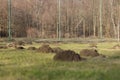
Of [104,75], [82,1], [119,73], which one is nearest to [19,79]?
[104,75]

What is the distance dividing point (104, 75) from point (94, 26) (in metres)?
46.7

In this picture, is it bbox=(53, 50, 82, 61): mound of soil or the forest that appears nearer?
bbox=(53, 50, 82, 61): mound of soil

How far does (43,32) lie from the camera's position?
187 feet

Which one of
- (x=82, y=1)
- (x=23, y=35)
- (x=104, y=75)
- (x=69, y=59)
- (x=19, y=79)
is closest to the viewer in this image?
(x=19, y=79)

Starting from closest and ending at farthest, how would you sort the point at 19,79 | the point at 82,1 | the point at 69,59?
the point at 19,79 < the point at 69,59 < the point at 82,1

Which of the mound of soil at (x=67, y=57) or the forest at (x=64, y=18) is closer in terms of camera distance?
the mound of soil at (x=67, y=57)

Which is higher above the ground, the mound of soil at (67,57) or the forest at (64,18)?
the forest at (64,18)

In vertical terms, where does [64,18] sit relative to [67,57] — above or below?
above

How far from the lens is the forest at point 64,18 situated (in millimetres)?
56000

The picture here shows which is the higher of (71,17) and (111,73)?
(71,17)

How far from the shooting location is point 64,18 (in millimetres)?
60781

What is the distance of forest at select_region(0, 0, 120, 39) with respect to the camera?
184ft

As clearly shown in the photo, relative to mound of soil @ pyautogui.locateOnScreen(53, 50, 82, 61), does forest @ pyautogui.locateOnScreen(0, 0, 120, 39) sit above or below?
above

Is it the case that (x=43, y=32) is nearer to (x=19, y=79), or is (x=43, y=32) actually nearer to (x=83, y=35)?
(x=83, y=35)
